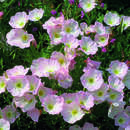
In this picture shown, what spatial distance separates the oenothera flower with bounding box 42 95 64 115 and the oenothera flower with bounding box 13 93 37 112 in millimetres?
75

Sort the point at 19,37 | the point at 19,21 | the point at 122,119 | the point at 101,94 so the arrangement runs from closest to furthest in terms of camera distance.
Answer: the point at 101,94, the point at 122,119, the point at 19,37, the point at 19,21

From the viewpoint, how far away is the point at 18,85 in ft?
5.39

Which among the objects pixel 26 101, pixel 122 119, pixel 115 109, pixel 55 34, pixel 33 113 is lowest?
pixel 122 119

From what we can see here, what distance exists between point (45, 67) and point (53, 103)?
266mm

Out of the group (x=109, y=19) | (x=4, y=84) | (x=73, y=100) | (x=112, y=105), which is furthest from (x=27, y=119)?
(x=109, y=19)

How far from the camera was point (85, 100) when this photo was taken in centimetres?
162

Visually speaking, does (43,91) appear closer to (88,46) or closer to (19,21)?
(88,46)

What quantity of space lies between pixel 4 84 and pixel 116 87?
0.80 meters

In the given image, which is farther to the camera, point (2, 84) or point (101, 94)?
point (2, 84)

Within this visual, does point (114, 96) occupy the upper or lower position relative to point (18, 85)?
lower

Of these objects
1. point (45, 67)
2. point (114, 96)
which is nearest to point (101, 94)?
point (114, 96)

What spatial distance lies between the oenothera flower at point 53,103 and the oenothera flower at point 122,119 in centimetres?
50

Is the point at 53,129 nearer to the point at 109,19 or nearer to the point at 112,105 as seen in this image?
the point at 112,105

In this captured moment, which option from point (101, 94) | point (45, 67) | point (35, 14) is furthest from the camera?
point (35, 14)
